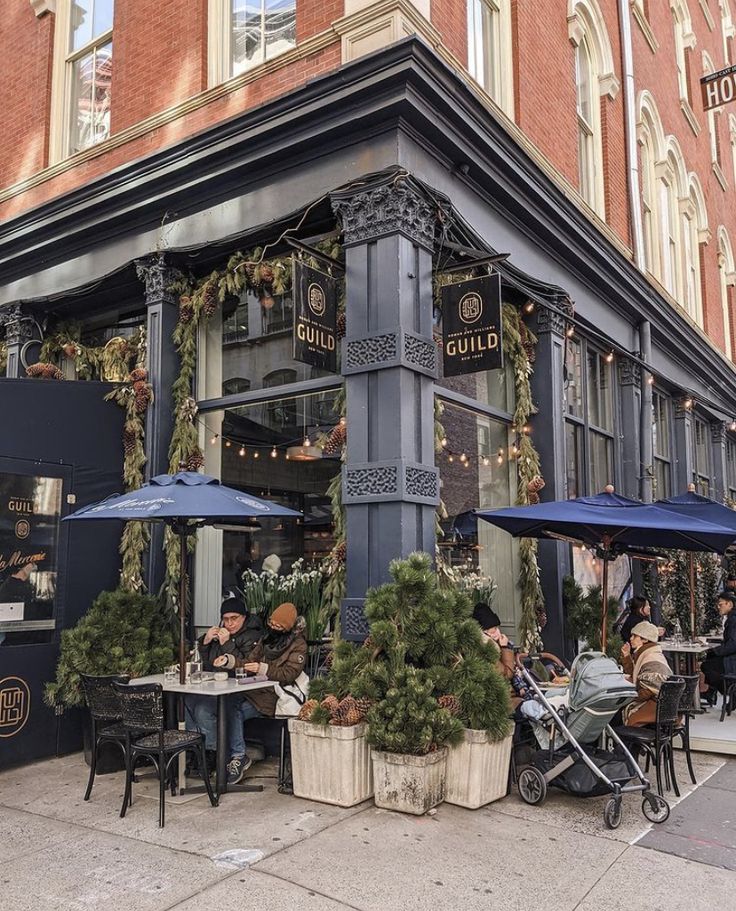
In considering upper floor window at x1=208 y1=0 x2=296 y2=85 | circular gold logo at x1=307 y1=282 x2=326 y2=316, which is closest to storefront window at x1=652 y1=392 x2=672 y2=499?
circular gold logo at x1=307 y1=282 x2=326 y2=316

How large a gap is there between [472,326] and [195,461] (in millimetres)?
3570

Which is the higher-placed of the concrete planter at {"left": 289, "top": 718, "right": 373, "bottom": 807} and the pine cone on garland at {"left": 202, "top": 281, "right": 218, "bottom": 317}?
the pine cone on garland at {"left": 202, "top": 281, "right": 218, "bottom": 317}

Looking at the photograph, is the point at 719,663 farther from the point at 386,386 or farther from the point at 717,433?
the point at 717,433

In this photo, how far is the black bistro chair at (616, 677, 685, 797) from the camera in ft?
21.4

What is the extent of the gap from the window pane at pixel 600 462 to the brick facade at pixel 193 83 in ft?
11.8

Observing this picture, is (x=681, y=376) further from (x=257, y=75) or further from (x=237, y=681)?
(x=237, y=681)

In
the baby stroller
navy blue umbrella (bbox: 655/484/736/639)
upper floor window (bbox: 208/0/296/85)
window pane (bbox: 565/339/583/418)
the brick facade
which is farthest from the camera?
window pane (bbox: 565/339/583/418)

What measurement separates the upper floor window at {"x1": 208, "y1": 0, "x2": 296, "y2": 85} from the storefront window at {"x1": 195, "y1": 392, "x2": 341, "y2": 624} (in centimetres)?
409

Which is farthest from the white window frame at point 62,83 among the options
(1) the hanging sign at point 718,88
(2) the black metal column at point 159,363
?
(1) the hanging sign at point 718,88

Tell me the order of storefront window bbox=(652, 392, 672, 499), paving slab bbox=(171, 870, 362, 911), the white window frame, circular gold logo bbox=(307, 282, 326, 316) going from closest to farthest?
paving slab bbox=(171, 870, 362, 911) → circular gold logo bbox=(307, 282, 326, 316) → the white window frame → storefront window bbox=(652, 392, 672, 499)

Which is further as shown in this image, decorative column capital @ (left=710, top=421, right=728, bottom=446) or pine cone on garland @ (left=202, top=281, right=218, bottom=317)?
decorative column capital @ (left=710, top=421, right=728, bottom=446)

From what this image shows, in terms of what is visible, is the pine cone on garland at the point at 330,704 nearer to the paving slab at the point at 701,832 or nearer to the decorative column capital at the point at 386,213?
the paving slab at the point at 701,832

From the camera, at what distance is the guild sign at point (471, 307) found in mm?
8148

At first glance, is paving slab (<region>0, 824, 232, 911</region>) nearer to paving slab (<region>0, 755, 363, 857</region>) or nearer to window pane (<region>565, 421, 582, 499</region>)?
paving slab (<region>0, 755, 363, 857</region>)
